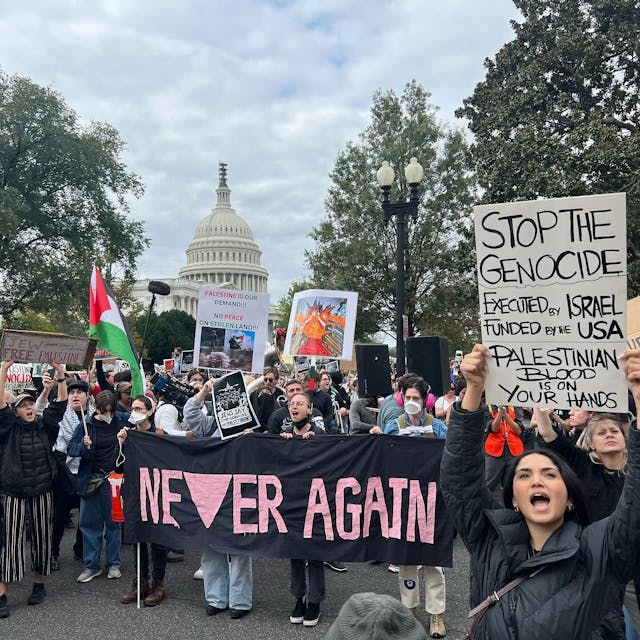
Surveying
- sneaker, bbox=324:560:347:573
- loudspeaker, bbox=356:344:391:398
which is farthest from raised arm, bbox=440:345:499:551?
loudspeaker, bbox=356:344:391:398

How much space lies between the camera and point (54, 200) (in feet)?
86.9

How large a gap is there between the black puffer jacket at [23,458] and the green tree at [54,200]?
20309mm

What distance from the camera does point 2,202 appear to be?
2239 cm

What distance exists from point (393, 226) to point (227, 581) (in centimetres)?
2207

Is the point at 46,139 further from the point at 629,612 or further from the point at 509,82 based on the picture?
the point at 629,612

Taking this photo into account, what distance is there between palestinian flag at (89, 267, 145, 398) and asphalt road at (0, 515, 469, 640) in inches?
73.7

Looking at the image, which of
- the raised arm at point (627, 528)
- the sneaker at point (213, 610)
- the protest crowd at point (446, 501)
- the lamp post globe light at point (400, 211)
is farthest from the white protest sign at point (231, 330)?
the lamp post globe light at point (400, 211)

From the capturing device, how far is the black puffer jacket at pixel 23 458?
5.16 m

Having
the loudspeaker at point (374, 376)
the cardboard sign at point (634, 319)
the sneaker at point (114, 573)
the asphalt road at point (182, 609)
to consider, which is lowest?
the asphalt road at point (182, 609)

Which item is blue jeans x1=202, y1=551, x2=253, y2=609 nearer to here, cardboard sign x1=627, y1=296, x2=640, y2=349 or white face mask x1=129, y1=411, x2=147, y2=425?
white face mask x1=129, y1=411, x2=147, y2=425

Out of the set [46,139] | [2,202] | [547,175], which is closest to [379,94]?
[547,175]

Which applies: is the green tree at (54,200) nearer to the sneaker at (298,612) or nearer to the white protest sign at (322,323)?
the white protest sign at (322,323)

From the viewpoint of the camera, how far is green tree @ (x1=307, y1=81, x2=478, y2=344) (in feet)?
81.7

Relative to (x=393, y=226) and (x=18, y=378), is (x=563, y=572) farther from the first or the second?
(x=393, y=226)
